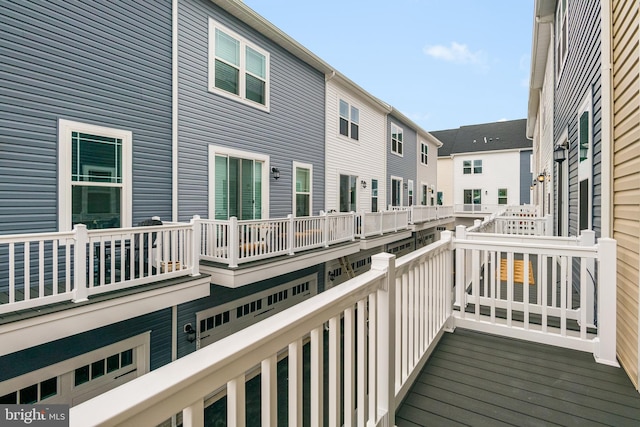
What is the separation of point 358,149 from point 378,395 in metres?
11.5

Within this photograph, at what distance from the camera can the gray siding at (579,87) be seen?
3.93 m

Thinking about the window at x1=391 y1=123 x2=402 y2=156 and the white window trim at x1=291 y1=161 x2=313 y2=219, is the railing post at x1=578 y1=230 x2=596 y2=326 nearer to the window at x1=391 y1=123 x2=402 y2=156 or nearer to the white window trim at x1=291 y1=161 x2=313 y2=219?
the white window trim at x1=291 y1=161 x2=313 y2=219

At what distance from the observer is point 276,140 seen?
8.94 m

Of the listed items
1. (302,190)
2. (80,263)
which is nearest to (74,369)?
(80,263)

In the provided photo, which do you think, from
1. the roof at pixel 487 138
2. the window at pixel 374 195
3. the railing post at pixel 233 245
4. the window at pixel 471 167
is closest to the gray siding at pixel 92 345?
the railing post at pixel 233 245

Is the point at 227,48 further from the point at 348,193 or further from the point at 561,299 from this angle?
the point at 561,299

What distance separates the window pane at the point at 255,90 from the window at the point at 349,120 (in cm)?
407

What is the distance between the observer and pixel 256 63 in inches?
325

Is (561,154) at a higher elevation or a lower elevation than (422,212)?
higher

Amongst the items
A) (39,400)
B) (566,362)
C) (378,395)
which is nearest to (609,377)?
(566,362)

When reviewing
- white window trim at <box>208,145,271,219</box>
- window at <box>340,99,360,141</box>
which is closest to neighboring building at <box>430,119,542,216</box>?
window at <box>340,99,360,141</box>

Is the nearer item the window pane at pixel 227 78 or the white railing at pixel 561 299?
the white railing at pixel 561 299

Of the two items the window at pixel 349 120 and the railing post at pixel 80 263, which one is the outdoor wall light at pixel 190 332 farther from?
the window at pixel 349 120

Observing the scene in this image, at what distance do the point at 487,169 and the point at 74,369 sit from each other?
28.4m
